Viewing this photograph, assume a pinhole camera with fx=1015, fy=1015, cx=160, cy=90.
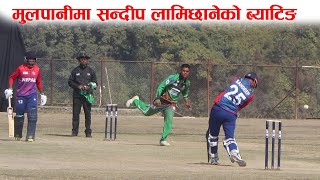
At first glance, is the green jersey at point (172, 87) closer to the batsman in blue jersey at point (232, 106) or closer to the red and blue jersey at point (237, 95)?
the batsman in blue jersey at point (232, 106)

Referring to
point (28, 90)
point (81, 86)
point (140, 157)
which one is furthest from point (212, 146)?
point (81, 86)

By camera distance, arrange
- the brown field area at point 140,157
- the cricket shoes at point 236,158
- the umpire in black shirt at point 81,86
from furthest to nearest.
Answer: the umpire in black shirt at point 81,86 < the cricket shoes at point 236,158 < the brown field area at point 140,157

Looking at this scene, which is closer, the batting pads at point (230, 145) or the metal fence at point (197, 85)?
the batting pads at point (230, 145)

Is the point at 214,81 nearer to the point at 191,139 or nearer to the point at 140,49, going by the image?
the point at 140,49

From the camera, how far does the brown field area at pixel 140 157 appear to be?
15.4m

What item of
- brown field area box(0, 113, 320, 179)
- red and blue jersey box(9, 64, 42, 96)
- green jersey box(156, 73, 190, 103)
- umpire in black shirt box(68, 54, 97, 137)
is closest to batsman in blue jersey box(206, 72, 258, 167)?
brown field area box(0, 113, 320, 179)

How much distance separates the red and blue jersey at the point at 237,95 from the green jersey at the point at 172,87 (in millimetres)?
4637

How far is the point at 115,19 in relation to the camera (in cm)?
6122

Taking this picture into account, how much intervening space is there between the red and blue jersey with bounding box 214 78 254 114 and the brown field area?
41.4 inches

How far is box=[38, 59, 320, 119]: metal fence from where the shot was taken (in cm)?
4784

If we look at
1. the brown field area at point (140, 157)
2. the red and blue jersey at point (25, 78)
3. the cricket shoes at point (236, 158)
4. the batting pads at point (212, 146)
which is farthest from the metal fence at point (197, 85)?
the cricket shoes at point (236, 158)

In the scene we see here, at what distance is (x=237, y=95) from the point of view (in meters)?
17.5

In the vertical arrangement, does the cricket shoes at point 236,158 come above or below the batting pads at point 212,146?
below

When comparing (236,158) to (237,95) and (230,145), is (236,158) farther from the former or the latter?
(237,95)
